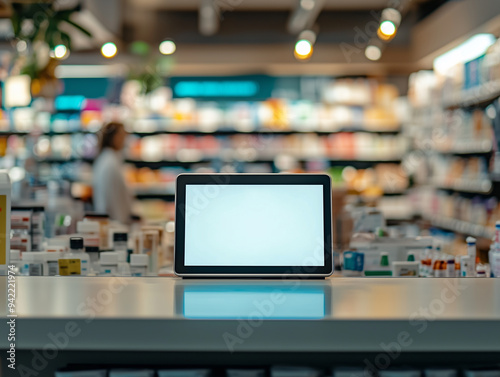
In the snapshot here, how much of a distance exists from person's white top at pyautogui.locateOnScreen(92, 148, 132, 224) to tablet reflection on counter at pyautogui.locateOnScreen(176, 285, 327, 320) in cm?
413

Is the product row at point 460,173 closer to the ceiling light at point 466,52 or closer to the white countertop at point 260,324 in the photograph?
the ceiling light at point 466,52

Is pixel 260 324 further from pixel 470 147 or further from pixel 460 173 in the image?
pixel 460 173

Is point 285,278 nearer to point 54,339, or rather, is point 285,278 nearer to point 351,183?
point 54,339

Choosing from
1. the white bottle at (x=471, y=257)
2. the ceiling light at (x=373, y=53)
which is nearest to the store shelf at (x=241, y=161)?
the ceiling light at (x=373, y=53)

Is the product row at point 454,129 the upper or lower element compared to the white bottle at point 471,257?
upper

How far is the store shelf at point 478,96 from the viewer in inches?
250

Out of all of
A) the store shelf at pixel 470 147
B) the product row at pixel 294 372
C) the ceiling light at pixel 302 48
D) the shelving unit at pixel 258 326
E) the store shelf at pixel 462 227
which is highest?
the ceiling light at pixel 302 48

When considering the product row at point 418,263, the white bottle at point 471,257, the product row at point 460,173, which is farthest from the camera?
the product row at point 460,173

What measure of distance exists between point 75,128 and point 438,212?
17.8 feet

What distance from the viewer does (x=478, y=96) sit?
22.2 ft

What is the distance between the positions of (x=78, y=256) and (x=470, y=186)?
5.54 m

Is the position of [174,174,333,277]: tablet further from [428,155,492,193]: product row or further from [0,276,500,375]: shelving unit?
[428,155,492,193]: product row

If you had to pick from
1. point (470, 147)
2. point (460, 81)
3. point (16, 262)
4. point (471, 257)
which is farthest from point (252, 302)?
point (460, 81)

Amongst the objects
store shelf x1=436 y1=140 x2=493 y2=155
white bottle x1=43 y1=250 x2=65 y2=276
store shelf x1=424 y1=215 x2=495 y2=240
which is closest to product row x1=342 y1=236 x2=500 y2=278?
white bottle x1=43 y1=250 x2=65 y2=276
